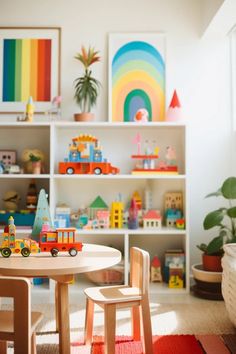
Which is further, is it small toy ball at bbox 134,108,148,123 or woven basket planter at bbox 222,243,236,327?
small toy ball at bbox 134,108,148,123

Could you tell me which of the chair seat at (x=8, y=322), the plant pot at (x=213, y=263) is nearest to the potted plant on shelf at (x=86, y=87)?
the plant pot at (x=213, y=263)

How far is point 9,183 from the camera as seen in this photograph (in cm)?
400

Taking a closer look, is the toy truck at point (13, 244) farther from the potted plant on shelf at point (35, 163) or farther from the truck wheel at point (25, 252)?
the potted plant on shelf at point (35, 163)

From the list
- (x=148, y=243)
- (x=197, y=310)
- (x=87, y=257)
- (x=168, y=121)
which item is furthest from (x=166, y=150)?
(x=87, y=257)

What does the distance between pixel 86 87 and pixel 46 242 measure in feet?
5.84

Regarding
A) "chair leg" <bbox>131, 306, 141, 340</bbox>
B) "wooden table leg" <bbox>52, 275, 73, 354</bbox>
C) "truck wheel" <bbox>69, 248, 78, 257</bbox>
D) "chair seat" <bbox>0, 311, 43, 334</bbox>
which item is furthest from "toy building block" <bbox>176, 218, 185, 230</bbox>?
"chair seat" <bbox>0, 311, 43, 334</bbox>

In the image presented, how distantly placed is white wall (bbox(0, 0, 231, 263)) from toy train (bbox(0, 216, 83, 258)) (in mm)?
1763

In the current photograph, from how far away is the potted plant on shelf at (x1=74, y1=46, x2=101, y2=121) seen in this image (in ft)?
12.5

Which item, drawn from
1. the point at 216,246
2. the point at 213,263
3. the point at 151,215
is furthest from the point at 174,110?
the point at 213,263

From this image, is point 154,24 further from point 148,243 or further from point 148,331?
point 148,331

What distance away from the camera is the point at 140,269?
235 centimetres

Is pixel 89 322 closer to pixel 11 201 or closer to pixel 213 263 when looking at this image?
pixel 213 263

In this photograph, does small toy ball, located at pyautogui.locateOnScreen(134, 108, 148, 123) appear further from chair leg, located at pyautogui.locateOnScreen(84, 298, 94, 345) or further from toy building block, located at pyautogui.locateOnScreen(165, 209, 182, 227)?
chair leg, located at pyautogui.locateOnScreen(84, 298, 94, 345)

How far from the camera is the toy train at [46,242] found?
7.79 ft
